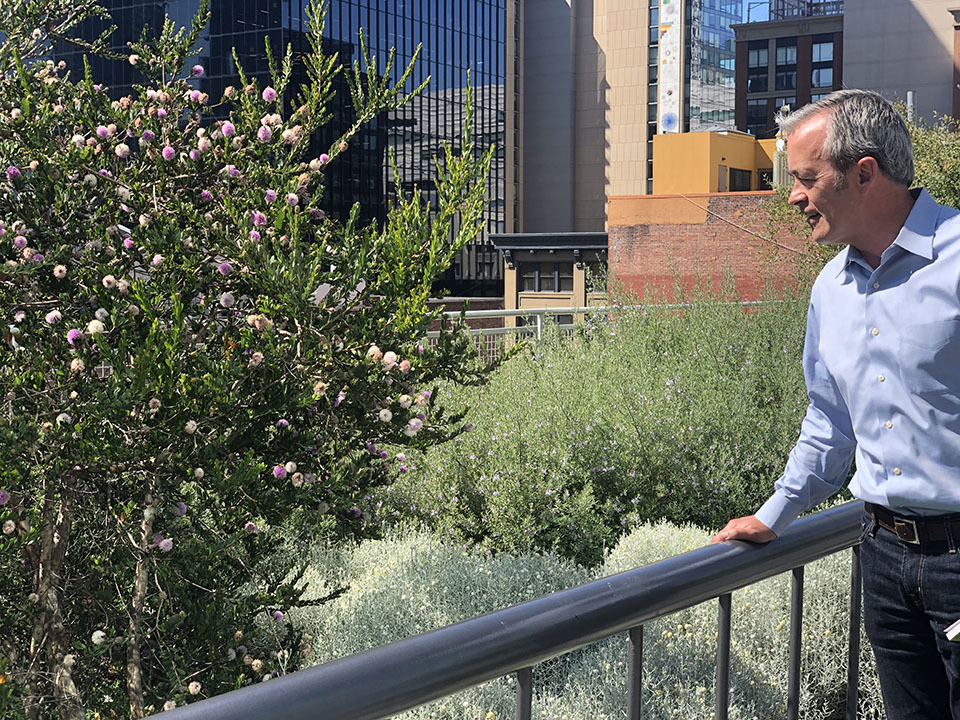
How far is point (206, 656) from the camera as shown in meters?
3.94

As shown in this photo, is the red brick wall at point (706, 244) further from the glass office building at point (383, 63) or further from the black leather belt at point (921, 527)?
the black leather belt at point (921, 527)

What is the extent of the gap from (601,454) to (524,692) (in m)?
6.71

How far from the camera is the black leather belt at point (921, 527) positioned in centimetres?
236

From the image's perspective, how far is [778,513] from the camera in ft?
7.68

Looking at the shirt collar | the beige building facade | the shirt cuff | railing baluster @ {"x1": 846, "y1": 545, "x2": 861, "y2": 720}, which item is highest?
the beige building facade

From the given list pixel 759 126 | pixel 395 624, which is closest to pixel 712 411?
pixel 395 624

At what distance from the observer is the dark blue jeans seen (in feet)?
7.74

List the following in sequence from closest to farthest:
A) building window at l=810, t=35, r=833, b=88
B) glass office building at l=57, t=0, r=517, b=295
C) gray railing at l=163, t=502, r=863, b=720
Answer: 1. gray railing at l=163, t=502, r=863, b=720
2. glass office building at l=57, t=0, r=517, b=295
3. building window at l=810, t=35, r=833, b=88

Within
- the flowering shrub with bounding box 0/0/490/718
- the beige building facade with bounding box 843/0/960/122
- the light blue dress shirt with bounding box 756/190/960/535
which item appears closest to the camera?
the light blue dress shirt with bounding box 756/190/960/535

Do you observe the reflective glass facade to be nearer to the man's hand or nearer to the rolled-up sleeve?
the rolled-up sleeve

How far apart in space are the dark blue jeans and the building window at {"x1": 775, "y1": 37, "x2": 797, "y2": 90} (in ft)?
288

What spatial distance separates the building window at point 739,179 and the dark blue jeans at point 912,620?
41908 mm

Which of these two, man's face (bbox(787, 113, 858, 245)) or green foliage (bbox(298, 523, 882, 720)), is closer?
man's face (bbox(787, 113, 858, 245))

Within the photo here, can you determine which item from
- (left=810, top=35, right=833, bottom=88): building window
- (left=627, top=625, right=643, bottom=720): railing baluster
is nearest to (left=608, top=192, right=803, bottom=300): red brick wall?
(left=627, top=625, right=643, bottom=720): railing baluster
